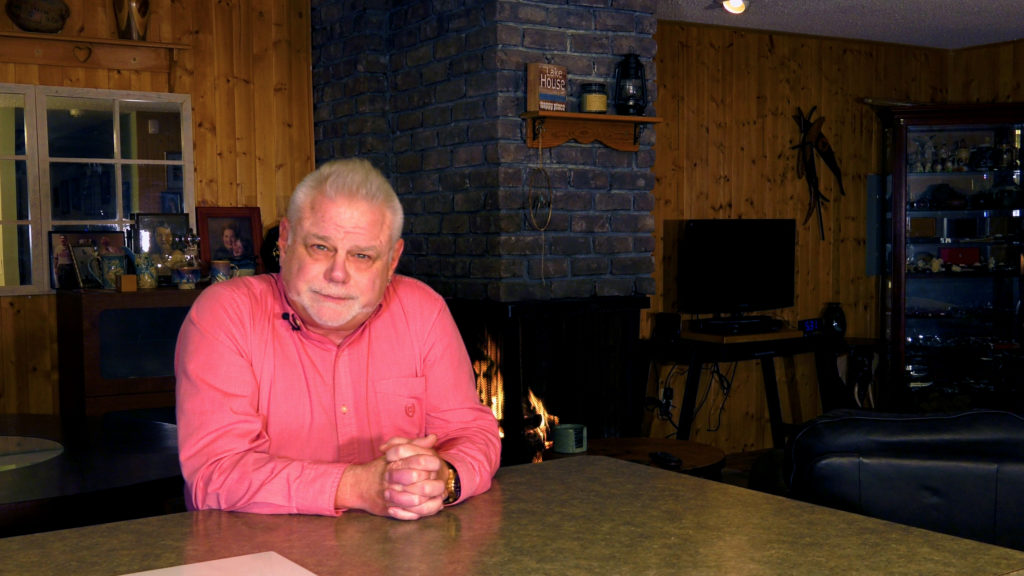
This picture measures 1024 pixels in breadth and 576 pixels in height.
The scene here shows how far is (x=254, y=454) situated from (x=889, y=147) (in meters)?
5.58

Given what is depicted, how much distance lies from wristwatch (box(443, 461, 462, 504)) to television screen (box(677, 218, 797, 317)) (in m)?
3.99

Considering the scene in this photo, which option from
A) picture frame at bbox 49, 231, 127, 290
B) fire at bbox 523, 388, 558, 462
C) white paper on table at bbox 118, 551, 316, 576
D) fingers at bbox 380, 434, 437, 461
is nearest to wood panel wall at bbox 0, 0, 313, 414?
picture frame at bbox 49, 231, 127, 290

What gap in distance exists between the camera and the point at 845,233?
20.9 feet

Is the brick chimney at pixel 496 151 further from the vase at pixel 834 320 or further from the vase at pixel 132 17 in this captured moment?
the vase at pixel 834 320

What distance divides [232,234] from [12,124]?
102 centimetres

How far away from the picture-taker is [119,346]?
4.12m

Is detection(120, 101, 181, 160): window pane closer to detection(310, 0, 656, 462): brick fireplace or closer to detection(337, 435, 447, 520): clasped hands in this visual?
detection(310, 0, 656, 462): brick fireplace

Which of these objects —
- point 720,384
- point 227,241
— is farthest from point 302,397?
point 720,384

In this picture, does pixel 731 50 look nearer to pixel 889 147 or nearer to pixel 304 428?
pixel 889 147

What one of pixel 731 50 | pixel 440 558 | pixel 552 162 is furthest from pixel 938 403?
pixel 440 558

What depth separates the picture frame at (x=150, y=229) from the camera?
4.45 metres

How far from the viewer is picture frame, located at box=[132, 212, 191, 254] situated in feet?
14.6

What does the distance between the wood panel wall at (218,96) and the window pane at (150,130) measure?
0.08 meters

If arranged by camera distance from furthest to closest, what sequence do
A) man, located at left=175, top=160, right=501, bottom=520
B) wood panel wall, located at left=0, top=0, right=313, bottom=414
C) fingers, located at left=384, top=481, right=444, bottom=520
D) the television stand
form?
the television stand, wood panel wall, located at left=0, top=0, right=313, bottom=414, man, located at left=175, top=160, right=501, bottom=520, fingers, located at left=384, top=481, right=444, bottom=520
